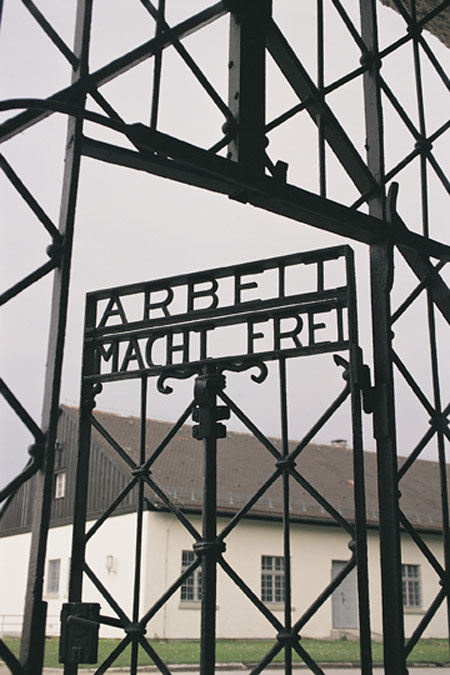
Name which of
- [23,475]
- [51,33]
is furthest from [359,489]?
[51,33]

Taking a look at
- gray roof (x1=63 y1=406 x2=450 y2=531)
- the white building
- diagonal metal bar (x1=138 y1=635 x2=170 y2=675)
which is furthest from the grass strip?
diagonal metal bar (x1=138 y1=635 x2=170 y2=675)

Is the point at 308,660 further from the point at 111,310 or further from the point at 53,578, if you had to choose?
the point at 53,578

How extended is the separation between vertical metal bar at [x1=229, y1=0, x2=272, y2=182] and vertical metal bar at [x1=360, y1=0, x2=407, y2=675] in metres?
0.77

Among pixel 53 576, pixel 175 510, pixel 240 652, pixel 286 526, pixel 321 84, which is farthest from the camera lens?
pixel 53 576

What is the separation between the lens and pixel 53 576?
21172mm

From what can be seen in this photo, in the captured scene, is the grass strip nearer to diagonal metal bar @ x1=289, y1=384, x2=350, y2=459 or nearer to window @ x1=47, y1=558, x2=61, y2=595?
window @ x1=47, y1=558, x2=61, y2=595

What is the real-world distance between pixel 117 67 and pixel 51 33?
0.89ft

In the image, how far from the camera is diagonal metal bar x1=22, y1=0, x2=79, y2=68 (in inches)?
118

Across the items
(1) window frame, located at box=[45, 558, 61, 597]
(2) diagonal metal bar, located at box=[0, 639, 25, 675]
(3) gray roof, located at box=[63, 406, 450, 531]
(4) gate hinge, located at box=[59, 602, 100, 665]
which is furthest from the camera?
(1) window frame, located at box=[45, 558, 61, 597]

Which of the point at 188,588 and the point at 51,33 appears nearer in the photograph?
the point at 51,33

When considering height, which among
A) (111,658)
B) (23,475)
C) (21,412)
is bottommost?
(111,658)

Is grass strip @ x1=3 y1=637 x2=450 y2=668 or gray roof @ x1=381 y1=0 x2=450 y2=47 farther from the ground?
gray roof @ x1=381 y1=0 x2=450 y2=47

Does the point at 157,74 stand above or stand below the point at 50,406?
above

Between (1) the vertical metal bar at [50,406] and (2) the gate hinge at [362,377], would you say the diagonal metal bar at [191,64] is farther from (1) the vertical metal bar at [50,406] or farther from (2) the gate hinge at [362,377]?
(2) the gate hinge at [362,377]
